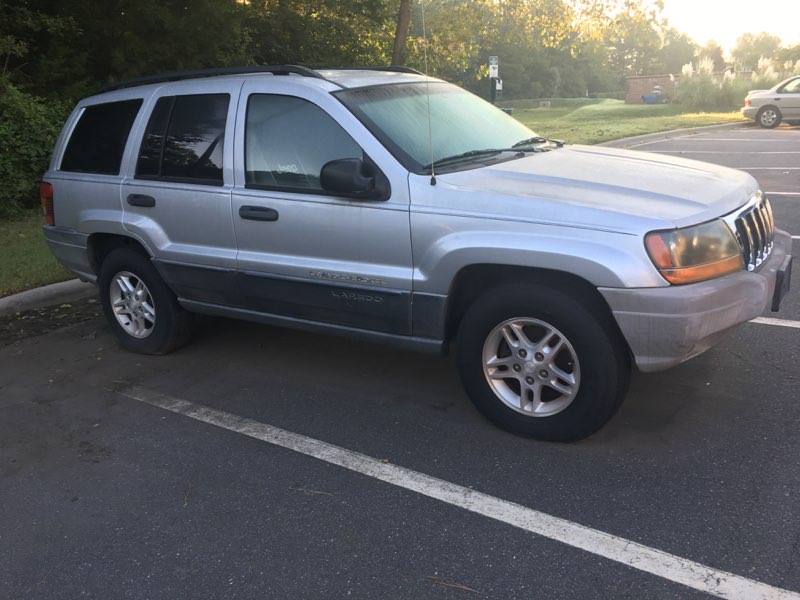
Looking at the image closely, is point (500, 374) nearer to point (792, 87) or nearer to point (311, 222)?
point (311, 222)

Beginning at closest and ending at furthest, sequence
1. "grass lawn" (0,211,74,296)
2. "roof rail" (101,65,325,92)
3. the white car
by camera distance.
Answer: "roof rail" (101,65,325,92)
"grass lawn" (0,211,74,296)
the white car

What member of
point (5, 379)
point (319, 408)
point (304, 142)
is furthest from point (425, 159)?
point (5, 379)

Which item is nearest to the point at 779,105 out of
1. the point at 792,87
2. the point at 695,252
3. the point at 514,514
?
the point at 792,87

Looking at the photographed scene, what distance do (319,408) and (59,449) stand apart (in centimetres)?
141

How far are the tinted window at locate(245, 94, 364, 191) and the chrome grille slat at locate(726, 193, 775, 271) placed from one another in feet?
6.37

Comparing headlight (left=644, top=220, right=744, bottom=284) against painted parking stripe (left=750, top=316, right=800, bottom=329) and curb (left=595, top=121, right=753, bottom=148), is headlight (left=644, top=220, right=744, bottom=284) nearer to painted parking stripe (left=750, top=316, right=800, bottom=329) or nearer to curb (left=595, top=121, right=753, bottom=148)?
painted parking stripe (left=750, top=316, right=800, bottom=329)

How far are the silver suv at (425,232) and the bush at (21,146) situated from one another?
5477 millimetres

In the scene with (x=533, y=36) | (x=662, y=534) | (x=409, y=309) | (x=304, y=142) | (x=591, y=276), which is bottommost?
(x=662, y=534)

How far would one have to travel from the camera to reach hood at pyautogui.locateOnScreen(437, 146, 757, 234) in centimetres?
339

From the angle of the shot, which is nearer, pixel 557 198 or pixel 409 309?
pixel 557 198

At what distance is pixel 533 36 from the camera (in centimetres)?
2316

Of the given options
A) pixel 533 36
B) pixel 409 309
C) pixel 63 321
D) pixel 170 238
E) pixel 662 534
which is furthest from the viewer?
pixel 533 36

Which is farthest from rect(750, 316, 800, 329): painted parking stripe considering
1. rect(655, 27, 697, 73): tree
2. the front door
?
rect(655, 27, 697, 73): tree

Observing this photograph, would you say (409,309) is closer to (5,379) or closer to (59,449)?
(59,449)
